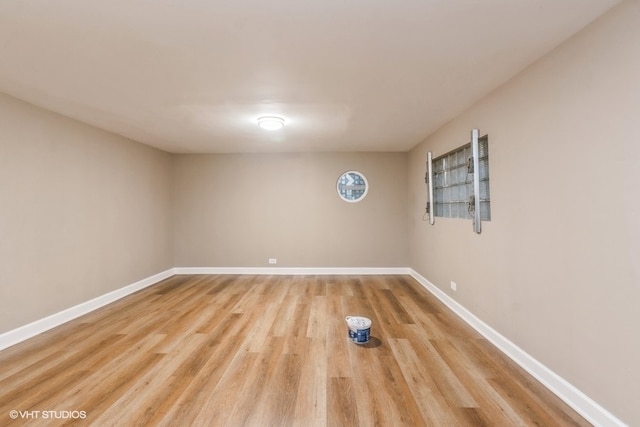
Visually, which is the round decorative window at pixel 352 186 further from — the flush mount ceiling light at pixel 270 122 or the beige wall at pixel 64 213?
the beige wall at pixel 64 213

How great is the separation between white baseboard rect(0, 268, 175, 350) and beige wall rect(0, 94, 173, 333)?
0.06 metres

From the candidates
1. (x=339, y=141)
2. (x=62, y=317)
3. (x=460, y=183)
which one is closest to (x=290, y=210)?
(x=339, y=141)

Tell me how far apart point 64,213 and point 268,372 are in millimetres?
3103

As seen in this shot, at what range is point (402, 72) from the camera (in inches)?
89.4

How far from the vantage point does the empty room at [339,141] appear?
1592 mm

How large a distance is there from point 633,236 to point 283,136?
12.5 ft

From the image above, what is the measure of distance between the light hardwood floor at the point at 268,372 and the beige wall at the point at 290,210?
193 centimetres

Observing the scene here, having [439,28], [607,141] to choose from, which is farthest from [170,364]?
[607,141]

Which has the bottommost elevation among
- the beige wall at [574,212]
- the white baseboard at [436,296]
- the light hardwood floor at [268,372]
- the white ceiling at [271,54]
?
the light hardwood floor at [268,372]

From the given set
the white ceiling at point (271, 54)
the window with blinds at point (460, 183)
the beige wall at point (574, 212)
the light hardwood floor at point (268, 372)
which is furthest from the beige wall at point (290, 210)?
the beige wall at point (574, 212)

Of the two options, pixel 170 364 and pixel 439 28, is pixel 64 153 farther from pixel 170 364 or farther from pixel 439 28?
pixel 439 28

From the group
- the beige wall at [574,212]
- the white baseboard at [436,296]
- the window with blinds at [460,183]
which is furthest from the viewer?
the window with blinds at [460,183]

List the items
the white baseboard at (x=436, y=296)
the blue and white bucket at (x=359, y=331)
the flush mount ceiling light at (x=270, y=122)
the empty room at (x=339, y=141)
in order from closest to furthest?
1. the empty room at (x=339, y=141)
2. the white baseboard at (x=436, y=296)
3. the blue and white bucket at (x=359, y=331)
4. the flush mount ceiling light at (x=270, y=122)

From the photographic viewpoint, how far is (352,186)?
5527 mm
